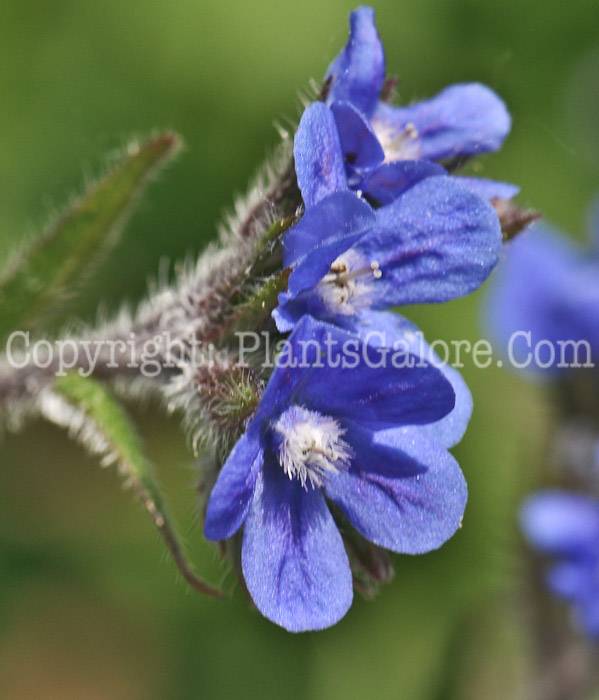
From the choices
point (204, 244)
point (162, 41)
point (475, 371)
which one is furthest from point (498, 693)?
point (162, 41)

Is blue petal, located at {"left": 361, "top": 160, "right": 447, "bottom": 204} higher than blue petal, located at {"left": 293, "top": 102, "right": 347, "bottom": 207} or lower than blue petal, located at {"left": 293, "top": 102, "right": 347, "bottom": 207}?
lower

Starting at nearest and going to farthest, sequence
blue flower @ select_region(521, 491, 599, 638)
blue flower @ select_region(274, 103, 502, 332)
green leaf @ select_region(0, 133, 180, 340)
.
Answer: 1. blue flower @ select_region(274, 103, 502, 332)
2. green leaf @ select_region(0, 133, 180, 340)
3. blue flower @ select_region(521, 491, 599, 638)

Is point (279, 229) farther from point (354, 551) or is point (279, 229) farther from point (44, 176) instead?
point (44, 176)

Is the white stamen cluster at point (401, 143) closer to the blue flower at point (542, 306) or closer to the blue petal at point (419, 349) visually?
the blue petal at point (419, 349)

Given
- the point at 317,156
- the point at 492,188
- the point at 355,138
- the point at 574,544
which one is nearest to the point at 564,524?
the point at 574,544

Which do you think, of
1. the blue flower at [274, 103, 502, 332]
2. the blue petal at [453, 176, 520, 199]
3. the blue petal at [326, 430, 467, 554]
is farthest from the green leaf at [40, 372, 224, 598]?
the blue petal at [453, 176, 520, 199]

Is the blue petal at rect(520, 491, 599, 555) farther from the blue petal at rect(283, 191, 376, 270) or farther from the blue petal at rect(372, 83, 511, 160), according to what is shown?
the blue petal at rect(283, 191, 376, 270)

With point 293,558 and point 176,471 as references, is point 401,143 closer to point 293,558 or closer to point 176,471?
point 293,558
